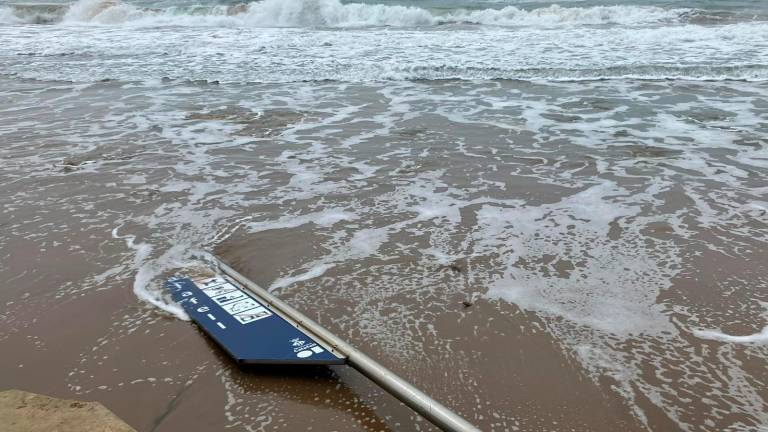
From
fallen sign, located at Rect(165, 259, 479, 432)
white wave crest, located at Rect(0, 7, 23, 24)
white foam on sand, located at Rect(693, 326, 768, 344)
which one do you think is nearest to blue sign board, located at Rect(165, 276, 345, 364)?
fallen sign, located at Rect(165, 259, 479, 432)

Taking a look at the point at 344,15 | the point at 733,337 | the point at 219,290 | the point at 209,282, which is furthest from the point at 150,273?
the point at 344,15

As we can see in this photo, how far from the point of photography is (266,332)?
286 cm

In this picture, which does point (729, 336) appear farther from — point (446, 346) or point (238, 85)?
point (238, 85)

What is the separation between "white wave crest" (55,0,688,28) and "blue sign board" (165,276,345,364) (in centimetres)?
1713

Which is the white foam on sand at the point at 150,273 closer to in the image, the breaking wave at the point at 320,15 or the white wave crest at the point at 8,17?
the breaking wave at the point at 320,15

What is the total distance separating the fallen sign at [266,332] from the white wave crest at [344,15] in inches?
674

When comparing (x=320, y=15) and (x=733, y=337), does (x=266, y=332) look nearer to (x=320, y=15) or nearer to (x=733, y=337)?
(x=733, y=337)

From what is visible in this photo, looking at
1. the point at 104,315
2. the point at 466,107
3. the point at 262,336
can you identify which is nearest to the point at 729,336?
the point at 262,336

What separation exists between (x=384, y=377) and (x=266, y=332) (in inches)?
31.5

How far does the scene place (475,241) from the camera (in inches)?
161

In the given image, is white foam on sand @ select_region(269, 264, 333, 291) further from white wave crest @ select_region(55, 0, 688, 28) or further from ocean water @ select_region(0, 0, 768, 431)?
white wave crest @ select_region(55, 0, 688, 28)

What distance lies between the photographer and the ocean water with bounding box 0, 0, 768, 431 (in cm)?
258

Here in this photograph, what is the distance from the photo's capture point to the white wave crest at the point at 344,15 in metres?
18.6

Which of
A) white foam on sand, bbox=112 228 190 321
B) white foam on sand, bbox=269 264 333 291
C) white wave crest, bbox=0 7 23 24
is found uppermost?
white wave crest, bbox=0 7 23 24
